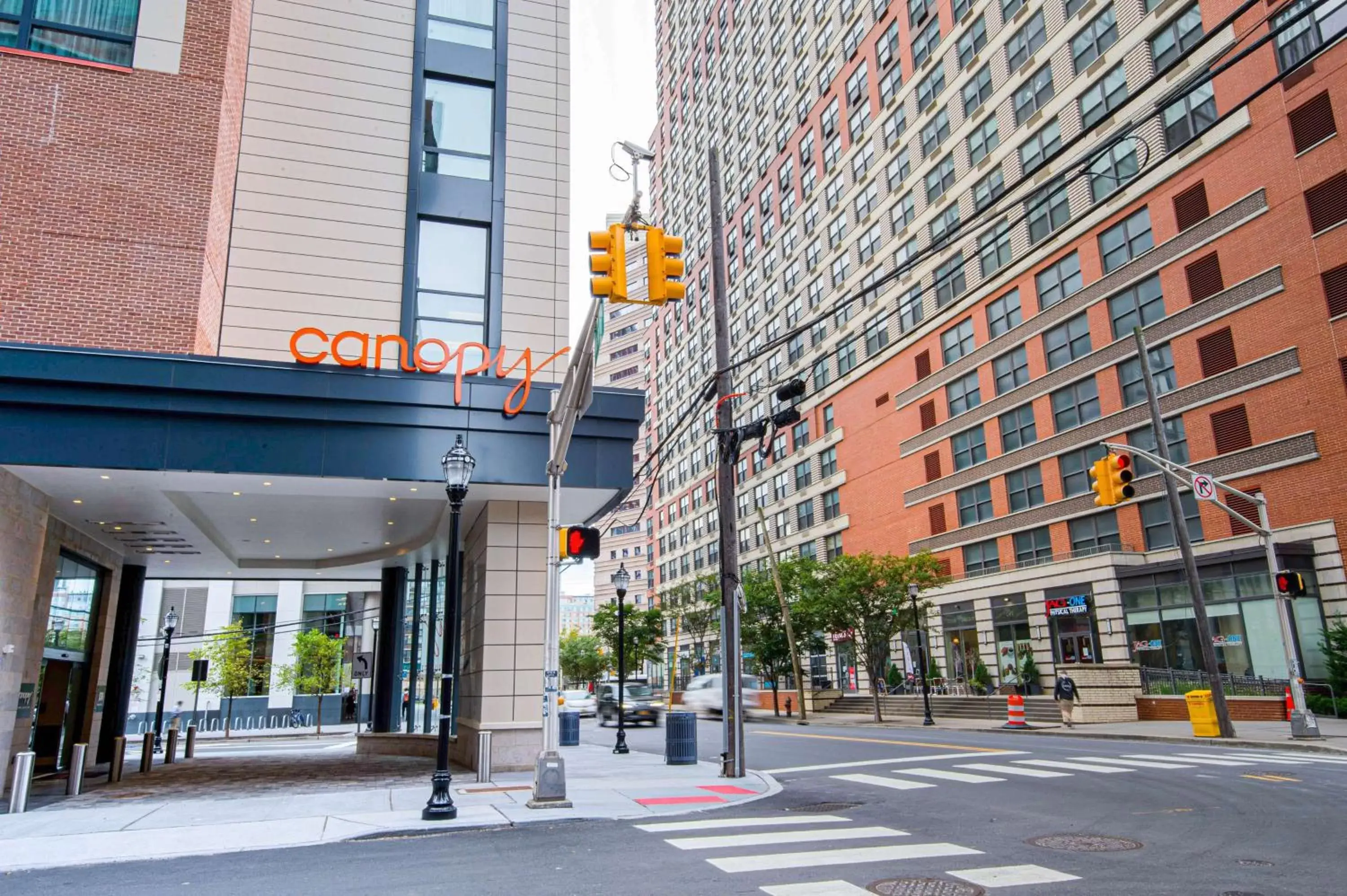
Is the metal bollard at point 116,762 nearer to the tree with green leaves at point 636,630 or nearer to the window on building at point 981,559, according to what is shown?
the window on building at point 981,559

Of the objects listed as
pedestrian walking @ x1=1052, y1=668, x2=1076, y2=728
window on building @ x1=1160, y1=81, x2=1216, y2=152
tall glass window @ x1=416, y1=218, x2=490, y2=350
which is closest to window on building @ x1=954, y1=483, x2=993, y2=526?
pedestrian walking @ x1=1052, y1=668, x2=1076, y2=728

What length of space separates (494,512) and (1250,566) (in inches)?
1089

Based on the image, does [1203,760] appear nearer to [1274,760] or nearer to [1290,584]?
[1274,760]

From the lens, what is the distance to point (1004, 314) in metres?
43.5

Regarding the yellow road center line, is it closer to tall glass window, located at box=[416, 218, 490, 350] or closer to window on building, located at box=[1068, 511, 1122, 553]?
tall glass window, located at box=[416, 218, 490, 350]

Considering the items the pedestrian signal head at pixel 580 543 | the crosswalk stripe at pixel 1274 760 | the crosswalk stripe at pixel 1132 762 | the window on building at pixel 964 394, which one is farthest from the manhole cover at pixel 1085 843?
the window on building at pixel 964 394

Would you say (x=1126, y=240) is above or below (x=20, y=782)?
above

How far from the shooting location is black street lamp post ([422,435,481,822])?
38.3ft

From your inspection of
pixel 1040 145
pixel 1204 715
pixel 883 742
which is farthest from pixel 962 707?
pixel 1040 145

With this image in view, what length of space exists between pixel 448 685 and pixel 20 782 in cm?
692

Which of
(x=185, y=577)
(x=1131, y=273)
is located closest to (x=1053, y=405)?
(x=1131, y=273)

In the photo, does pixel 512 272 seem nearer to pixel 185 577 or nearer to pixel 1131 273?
pixel 185 577

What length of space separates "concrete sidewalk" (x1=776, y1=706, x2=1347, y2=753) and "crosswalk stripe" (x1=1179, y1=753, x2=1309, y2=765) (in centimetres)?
179

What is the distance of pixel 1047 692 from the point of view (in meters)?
38.7
